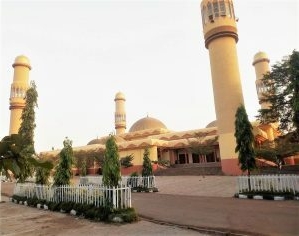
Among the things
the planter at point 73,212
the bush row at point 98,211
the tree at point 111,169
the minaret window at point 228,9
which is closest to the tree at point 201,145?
the minaret window at point 228,9

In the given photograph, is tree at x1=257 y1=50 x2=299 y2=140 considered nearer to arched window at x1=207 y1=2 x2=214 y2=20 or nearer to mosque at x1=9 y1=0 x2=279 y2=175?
mosque at x1=9 y1=0 x2=279 y2=175

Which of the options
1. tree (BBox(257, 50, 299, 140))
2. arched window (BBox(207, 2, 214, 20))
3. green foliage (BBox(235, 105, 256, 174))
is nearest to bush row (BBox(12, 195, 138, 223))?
green foliage (BBox(235, 105, 256, 174))

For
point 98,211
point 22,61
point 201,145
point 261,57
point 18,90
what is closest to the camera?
point 98,211

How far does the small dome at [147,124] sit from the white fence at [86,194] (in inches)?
1498

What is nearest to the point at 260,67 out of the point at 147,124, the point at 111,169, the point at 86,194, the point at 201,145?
the point at 201,145

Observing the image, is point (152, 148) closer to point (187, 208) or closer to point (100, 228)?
point (187, 208)

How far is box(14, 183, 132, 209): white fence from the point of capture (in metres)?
10.3

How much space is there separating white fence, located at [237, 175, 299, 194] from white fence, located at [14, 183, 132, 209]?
7897 mm

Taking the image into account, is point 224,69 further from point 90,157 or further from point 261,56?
point 90,157

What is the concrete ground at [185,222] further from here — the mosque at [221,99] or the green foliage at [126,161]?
the green foliage at [126,161]

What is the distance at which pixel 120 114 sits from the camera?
193ft

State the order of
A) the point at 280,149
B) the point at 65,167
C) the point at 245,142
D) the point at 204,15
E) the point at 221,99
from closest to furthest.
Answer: the point at 65,167 → the point at 245,142 → the point at 280,149 → the point at 221,99 → the point at 204,15

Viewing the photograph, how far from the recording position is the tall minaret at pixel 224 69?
26.4 m

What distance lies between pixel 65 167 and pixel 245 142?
10.1m
